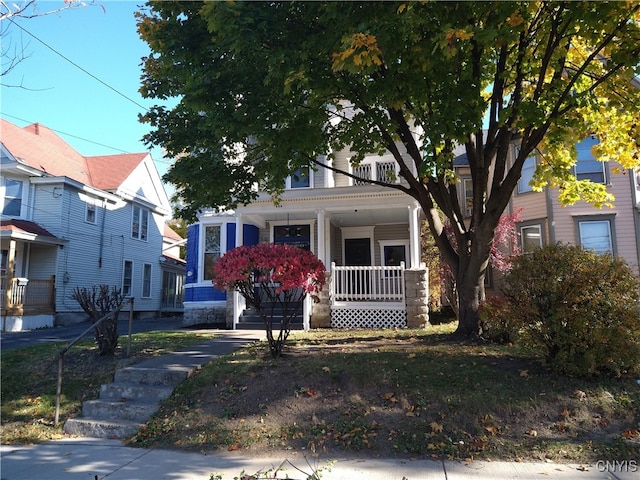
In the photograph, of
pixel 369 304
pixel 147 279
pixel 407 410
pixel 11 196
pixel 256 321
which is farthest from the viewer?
pixel 147 279

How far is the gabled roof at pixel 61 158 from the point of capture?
1986cm

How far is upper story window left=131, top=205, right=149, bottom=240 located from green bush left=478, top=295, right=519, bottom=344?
71.2ft

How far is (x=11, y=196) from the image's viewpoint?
62.7 ft

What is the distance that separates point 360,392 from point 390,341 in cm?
343

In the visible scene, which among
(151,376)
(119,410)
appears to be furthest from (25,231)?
(119,410)

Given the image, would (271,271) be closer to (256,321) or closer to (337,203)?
(256,321)

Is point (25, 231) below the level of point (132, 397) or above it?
above

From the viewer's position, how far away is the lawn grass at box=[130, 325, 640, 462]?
195 inches

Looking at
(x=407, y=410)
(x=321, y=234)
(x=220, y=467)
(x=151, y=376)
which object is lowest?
(x=220, y=467)

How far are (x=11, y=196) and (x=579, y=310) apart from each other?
70.1 feet

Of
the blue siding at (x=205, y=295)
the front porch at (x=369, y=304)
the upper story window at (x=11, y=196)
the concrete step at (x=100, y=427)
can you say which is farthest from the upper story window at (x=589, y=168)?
the upper story window at (x=11, y=196)

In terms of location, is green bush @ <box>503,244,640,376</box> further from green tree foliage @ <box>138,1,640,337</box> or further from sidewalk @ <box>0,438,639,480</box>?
green tree foliage @ <box>138,1,640,337</box>

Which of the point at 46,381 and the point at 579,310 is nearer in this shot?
the point at 579,310

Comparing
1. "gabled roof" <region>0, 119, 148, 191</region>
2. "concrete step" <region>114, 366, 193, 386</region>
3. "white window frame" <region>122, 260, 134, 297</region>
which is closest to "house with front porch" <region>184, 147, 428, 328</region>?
"concrete step" <region>114, 366, 193, 386</region>
